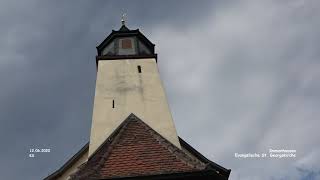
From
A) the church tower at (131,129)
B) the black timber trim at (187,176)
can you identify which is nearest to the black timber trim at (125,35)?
the church tower at (131,129)

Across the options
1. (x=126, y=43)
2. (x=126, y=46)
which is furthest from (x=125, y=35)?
(x=126, y=46)

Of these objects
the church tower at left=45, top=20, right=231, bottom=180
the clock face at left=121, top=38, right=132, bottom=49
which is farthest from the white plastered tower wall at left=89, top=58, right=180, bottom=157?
the clock face at left=121, top=38, right=132, bottom=49

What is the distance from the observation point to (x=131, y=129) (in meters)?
14.7

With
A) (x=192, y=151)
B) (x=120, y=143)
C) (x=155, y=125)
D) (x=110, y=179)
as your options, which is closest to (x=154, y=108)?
(x=155, y=125)

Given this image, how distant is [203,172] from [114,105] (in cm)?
608

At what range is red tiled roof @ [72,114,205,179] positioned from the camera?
1156 centimetres

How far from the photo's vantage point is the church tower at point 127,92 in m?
15.8

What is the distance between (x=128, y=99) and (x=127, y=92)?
15.3 inches

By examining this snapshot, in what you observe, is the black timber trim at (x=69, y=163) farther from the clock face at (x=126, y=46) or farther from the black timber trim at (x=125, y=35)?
the black timber trim at (x=125, y=35)

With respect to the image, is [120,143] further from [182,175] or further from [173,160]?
[182,175]

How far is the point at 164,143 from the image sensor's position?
13.3 m

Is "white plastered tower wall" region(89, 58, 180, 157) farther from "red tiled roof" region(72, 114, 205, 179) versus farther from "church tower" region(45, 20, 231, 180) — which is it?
"red tiled roof" region(72, 114, 205, 179)

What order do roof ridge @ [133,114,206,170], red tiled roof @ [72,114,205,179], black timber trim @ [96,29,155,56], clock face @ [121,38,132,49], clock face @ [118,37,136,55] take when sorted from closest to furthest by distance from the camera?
red tiled roof @ [72,114,205,179] < roof ridge @ [133,114,206,170] < clock face @ [118,37,136,55] < clock face @ [121,38,132,49] < black timber trim @ [96,29,155,56]

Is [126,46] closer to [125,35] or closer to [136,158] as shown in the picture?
[125,35]
